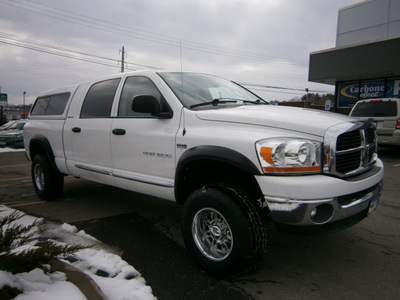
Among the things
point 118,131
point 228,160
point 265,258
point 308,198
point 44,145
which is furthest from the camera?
point 44,145

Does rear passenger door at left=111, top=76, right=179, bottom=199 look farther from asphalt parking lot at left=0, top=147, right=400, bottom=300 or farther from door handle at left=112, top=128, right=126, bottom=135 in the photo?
asphalt parking lot at left=0, top=147, right=400, bottom=300

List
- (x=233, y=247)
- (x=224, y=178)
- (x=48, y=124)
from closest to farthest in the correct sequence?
(x=233, y=247) < (x=224, y=178) < (x=48, y=124)

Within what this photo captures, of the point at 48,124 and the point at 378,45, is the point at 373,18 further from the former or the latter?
the point at 48,124

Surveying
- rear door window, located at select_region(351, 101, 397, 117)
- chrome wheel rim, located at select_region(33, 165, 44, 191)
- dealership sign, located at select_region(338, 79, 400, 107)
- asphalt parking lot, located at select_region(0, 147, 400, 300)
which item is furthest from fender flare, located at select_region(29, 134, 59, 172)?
dealership sign, located at select_region(338, 79, 400, 107)

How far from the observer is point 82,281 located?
7.06ft

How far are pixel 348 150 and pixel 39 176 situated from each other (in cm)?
497

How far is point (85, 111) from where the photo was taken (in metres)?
4.50

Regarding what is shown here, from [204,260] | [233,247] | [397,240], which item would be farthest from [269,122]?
[397,240]

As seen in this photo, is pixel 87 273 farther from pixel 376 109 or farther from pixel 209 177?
pixel 376 109

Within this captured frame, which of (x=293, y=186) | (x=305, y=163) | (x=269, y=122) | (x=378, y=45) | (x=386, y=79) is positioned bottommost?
(x=293, y=186)

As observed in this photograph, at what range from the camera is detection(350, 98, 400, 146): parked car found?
9.48 meters

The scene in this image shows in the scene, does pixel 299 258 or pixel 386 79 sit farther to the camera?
pixel 386 79

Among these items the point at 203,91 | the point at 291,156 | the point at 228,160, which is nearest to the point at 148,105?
the point at 203,91

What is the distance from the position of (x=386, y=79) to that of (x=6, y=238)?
20556mm
